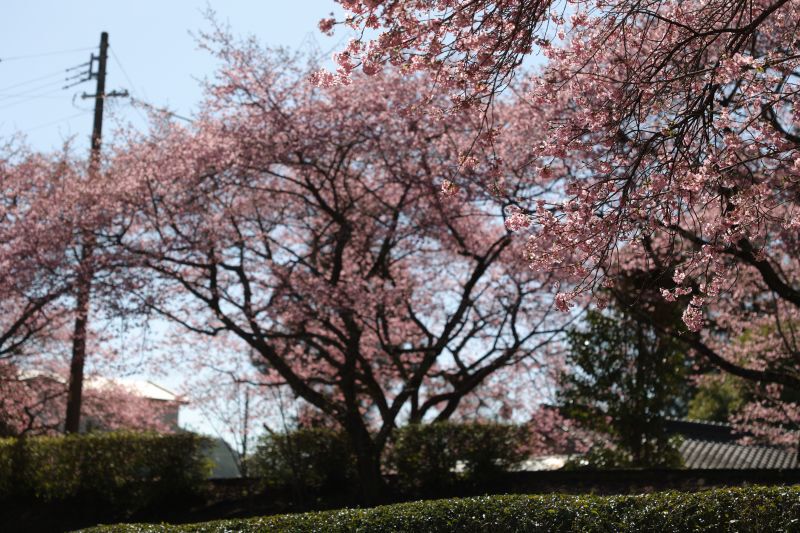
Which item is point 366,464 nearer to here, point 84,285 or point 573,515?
point 84,285

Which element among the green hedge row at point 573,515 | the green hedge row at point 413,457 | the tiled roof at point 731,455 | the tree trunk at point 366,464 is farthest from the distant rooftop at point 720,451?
the green hedge row at point 573,515

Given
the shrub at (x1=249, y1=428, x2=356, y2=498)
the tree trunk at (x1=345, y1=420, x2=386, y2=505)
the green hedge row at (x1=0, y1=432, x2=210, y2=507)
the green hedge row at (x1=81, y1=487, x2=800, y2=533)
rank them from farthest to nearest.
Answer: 1. the green hedge row at (x1=0, y1=432, x2=210, y2=507)
2. the shrub at (x1=249, y1=428, x2=356, y2=498)
3. the tree trunk at (x1=345, y1=420, x2=386, y2=505)
4. the green hedge row at (x1=81, y1=487, x2=800, y2=533)

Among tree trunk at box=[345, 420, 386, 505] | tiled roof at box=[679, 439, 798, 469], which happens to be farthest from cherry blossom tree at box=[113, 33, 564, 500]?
tiled roof at box=[679, 439, 798, 469]

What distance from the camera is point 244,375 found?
17.2 m

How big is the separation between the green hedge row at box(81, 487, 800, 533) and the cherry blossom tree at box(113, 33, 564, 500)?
4193 millimetres

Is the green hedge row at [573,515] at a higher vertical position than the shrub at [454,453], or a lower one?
lower

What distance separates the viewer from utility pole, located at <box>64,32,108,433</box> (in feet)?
41.3

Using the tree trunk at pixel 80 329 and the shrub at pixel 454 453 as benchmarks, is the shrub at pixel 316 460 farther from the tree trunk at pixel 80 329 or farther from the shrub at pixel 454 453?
the tree trunk at pixel 80 329

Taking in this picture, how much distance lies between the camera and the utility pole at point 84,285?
12.6 metres

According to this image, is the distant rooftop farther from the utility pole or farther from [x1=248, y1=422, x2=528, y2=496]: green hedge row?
the utility pole

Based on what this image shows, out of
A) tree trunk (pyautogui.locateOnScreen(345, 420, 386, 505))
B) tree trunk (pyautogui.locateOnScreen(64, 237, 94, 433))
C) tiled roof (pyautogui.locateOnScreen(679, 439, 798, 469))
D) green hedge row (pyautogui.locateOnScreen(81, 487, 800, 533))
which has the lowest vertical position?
green hedge row (pyautogui.locateOnScreen(81, 487, 800, 533))

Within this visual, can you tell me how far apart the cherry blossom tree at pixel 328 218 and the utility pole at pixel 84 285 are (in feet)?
2.05

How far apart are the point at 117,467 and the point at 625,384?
Answer: 7.62 m

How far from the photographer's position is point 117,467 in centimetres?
1320
